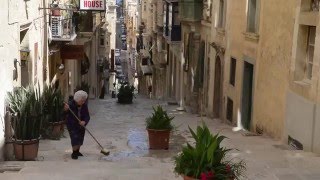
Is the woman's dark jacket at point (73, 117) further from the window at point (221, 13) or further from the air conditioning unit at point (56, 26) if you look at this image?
the window at point (221, 13)

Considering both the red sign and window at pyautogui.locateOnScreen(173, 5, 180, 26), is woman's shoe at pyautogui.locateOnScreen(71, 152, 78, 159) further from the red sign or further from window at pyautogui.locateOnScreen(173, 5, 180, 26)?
window at pyautogui.locateOnScreen(173, 5, 180, 26)

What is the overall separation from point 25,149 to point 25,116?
0.59 meters

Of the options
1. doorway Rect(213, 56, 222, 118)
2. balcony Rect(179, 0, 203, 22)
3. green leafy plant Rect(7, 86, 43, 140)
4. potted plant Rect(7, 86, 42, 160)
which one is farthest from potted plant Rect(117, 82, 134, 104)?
potted plant Rect(7, 86, 42, 160)

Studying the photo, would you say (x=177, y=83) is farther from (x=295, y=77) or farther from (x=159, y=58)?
(x=295, y=77)

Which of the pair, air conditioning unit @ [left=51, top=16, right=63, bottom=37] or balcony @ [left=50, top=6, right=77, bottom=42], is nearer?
balcony @ [left=50, top=6, right=77, bottom=42]

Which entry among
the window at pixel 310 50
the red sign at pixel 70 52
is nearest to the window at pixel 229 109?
the window at pixel 310 50

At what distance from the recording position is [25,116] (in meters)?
9.05

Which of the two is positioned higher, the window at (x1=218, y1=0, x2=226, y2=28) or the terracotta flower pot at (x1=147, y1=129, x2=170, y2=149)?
the window at (x1=218, y1=0, x2=226, y2=28)

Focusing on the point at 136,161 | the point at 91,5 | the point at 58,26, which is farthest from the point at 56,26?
the point at 136,161

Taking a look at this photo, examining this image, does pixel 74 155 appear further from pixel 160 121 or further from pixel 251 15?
pixel 251 15

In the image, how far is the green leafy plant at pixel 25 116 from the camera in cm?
899

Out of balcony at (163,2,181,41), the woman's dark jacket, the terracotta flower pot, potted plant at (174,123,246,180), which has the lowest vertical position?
the terracotta flower pot

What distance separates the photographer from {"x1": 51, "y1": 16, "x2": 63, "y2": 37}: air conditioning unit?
1939cm

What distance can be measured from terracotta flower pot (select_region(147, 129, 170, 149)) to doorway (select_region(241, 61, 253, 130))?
5.41 meters
